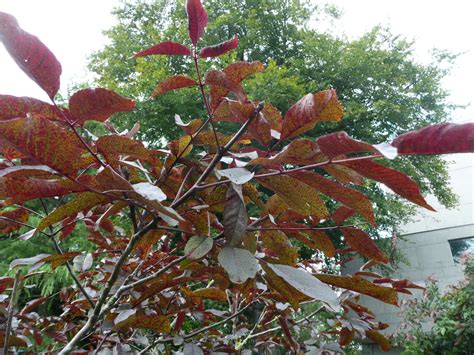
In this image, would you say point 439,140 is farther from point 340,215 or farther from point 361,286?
point 340,215

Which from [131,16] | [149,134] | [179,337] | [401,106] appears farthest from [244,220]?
[131,16]

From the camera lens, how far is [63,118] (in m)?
0.49

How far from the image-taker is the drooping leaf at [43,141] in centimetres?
36

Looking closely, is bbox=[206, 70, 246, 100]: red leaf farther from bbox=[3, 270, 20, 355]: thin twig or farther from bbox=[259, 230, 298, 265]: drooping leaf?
bbox=[3, 270, 20, 355]: thin twig

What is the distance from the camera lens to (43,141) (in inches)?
14.9

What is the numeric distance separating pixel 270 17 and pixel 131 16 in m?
4.26

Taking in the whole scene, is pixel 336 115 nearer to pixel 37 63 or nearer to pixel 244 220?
pixel 244 220

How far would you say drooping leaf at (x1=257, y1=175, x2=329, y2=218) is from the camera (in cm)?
50

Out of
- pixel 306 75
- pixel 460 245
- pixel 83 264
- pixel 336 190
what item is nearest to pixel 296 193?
pixel 336 190

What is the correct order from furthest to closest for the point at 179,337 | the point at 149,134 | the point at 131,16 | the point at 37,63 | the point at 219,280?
the point at 131,16, the point at 149,134, the point at 179,337, the point at 219,280, the point at 37,63

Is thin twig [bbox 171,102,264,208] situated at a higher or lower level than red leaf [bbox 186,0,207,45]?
lower

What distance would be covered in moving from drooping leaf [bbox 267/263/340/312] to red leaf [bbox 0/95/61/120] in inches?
13.8

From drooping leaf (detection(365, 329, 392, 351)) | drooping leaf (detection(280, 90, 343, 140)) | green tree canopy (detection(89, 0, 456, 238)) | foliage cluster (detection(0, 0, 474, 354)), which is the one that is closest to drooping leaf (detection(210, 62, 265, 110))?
foliage cluster (detection(0, 0, 474, 354))

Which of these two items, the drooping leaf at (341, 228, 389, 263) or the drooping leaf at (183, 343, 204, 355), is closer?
the drooping leaf at (341, 228, 389, 263)
